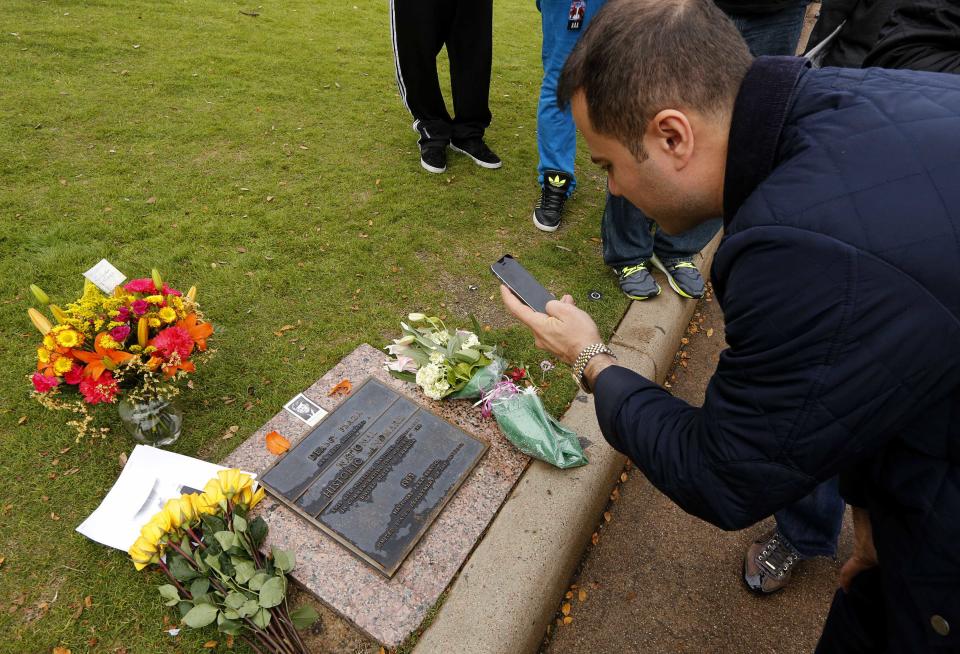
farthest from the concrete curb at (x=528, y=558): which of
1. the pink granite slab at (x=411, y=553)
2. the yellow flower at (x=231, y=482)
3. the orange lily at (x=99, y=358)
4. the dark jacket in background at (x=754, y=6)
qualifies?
the dark jacket in background at (x=754, y=6)

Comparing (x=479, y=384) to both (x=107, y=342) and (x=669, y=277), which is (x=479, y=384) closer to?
(x=107, y=342)

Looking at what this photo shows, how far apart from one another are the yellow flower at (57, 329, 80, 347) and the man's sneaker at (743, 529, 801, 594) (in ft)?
8.87

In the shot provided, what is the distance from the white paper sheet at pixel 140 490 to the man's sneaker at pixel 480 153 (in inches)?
124

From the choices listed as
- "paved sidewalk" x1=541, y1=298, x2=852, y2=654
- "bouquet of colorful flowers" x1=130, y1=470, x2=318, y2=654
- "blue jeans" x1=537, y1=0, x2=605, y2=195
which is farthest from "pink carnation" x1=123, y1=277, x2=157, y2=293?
"blue jeans" x1=537, y1=0, x2=605, y2=195

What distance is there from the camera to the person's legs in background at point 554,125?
329cm

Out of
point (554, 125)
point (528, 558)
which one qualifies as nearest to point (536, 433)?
point (528, 558)

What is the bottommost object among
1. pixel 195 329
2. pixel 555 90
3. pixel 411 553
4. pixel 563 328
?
pixel 411 553

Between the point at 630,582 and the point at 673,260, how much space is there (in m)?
1.96

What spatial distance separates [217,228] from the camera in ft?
11.4

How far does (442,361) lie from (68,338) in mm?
1405

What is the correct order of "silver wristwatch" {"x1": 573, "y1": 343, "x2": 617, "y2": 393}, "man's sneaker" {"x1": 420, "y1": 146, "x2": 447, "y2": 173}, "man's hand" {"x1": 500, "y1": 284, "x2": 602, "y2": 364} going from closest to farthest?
1. "silver wristwatch" {"x1": 573, "y1": 343, "x2": 617, "y2": 393}
2. "man's hand" {"x1": 500, "y1": 284, "x2": 602, "y2": 364}
3. "man's sneaker" {"x1": 420, "y1": 146, "x2": 447, "y2": 173}

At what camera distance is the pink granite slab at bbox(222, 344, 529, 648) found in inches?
72.7

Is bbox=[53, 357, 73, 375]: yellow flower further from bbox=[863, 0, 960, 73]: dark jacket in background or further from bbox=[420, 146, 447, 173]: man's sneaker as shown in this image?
bbox=[863, 0, 960, 73]: dark jacket in background

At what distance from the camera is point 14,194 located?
359 centimetres
